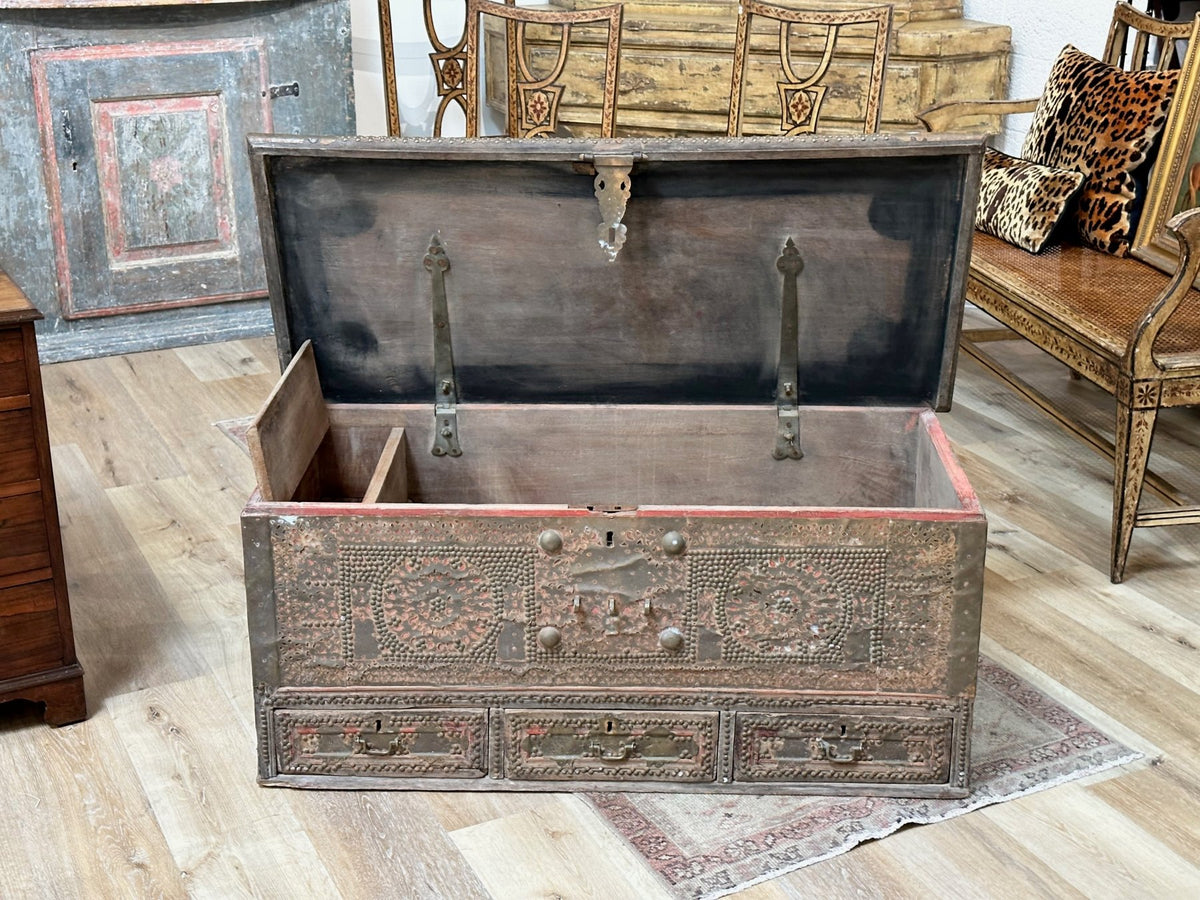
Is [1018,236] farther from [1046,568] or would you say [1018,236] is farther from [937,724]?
[937,724]

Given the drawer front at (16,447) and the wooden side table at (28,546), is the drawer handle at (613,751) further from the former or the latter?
the drawer front at (16,447)

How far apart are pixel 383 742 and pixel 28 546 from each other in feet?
2.18

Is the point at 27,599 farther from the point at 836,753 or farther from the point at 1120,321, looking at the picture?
the point at 1120,321

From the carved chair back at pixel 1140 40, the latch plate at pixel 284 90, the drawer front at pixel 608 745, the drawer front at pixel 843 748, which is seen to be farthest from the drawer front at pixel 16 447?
the carved chair back at pixel 1140 40

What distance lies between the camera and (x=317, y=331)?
7.88ft

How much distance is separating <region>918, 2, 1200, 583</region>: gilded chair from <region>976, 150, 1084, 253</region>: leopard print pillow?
0.04 m

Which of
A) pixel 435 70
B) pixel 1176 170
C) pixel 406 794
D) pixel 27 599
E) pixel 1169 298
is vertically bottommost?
pixel 406 794

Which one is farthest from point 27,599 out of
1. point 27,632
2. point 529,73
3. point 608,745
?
point 529,73

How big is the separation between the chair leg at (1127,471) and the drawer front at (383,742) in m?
1.44

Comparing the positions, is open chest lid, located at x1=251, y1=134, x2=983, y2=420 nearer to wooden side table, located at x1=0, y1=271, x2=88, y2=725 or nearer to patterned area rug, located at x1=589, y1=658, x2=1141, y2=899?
wooden side table, located at x1=0, y1=271, x2=88, y2=725

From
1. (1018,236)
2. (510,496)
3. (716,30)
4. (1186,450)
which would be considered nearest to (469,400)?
(510,496)

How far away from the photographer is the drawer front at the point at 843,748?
6.89ft

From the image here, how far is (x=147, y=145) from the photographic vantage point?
4062mm

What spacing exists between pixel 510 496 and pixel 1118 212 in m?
1.77
